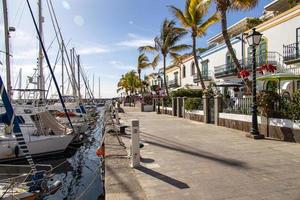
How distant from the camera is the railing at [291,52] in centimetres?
2223

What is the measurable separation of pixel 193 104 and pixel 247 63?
814 cm

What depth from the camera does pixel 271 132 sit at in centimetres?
1297

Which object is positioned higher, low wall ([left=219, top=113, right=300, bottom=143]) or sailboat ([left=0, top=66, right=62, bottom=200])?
low wall ([left=219, top=113, right=300, bottom=143])

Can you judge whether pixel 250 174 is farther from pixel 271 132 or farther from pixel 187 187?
pixel 271 132

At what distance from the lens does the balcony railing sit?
2511cm

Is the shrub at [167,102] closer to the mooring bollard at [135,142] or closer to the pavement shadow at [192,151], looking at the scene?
the pavement shadow at [192,151]

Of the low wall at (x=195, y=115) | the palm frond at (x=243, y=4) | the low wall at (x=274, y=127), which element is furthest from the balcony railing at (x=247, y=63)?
the low wall at (x=274, y=127)

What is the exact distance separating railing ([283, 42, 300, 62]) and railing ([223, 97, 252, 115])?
7.09 meters

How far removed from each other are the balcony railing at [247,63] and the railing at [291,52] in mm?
1103

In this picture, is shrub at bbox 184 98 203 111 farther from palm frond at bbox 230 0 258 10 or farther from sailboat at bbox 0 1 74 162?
sailboat at bbox 0 1 74 162

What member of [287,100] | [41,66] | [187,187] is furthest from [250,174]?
[41,66]

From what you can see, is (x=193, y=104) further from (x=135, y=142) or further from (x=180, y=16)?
(x=135, y=142)

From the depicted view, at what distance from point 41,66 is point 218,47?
67.1 ft

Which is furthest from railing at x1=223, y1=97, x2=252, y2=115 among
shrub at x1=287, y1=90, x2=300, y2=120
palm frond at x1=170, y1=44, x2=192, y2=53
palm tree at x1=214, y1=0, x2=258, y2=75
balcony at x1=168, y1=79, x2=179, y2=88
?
balcony at x1=168, y1=79, x2=179, y2=88
